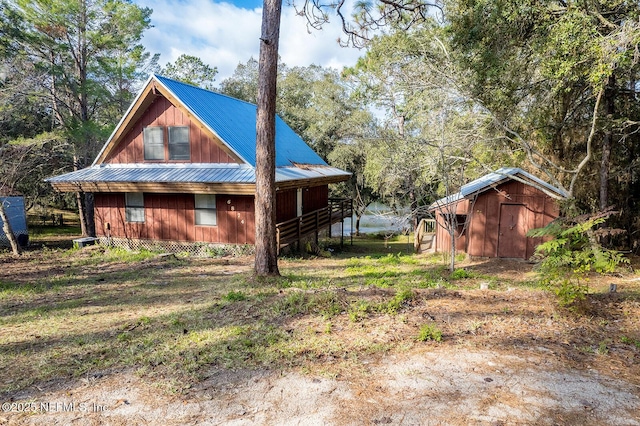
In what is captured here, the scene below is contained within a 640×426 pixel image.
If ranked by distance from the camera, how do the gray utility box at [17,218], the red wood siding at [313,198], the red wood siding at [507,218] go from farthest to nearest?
the red wood siding at [313,198] → the gray utility box at [17,218] → the red wood siding at [507,218]

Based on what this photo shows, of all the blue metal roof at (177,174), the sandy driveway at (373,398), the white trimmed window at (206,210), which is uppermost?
the blue metal roof at (177,174)

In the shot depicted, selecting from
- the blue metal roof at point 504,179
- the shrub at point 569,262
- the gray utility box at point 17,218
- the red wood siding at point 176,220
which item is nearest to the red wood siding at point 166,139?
the red wood siding at point 176,220

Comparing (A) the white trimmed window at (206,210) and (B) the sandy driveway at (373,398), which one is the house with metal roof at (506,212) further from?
(B) the sandy driveway at (373,398)

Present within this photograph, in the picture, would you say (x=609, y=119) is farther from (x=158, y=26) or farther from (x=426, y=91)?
(x=158, y=26)

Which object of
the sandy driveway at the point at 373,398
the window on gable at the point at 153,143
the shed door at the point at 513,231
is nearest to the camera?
the sandy driveway at the point at 373,398

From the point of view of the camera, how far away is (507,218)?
45.8 feet

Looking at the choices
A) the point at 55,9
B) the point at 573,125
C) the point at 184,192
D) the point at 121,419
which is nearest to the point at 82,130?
the point at 55,9

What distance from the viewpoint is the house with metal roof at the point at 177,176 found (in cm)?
1406

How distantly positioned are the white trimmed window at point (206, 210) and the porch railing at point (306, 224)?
8.57 feet

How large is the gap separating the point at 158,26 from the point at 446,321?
24.3 meters

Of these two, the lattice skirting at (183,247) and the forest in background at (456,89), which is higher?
the forest in background at (456,89)

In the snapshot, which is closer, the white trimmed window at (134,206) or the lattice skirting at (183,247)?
the lattice skirting at (183,247)

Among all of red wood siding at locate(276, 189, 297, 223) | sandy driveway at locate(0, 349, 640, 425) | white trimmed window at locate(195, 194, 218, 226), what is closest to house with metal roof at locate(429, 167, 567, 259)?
red wood siding at locate(276, 189, 297, 223)

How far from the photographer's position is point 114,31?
2031 cm
